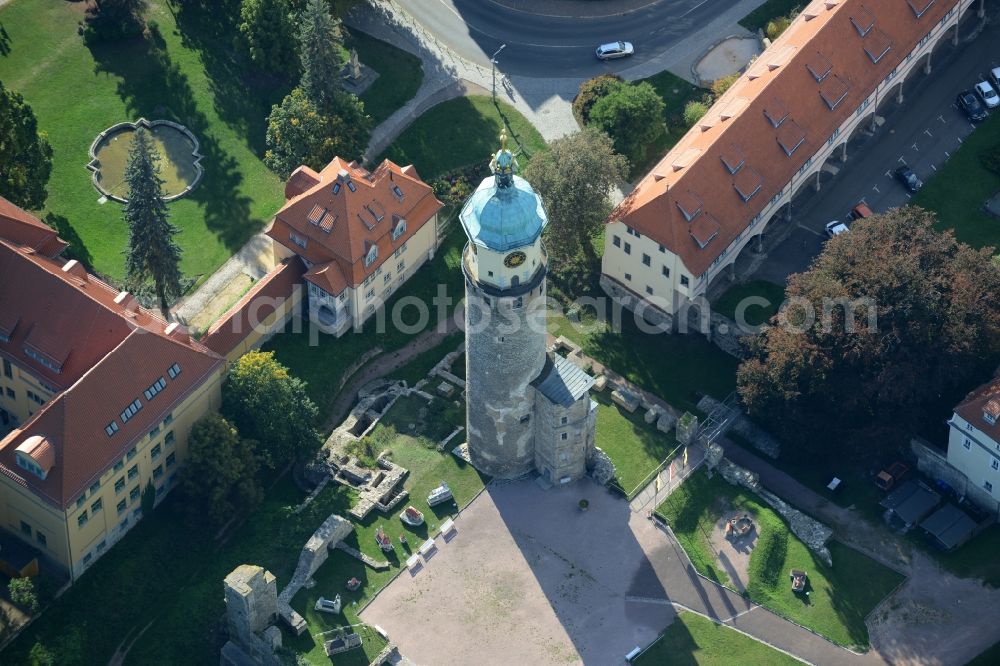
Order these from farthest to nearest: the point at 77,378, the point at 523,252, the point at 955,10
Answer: the point at 955,10
the point at 77,378
the point at 523,252

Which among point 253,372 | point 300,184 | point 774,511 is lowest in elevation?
point 774,511

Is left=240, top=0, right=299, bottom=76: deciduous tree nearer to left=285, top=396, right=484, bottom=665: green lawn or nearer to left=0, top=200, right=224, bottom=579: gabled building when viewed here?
left=0, top=200, right=224, bottom=579: gabled building

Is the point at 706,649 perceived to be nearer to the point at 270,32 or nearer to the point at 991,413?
the point at 991,413

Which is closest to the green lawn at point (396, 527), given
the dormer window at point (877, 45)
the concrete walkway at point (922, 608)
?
the concrete walkway at point (922, 608)

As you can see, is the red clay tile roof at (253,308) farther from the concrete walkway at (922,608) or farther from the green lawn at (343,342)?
the concrete walkway at (922,608)

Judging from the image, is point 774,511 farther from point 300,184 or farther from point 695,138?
point 300,184

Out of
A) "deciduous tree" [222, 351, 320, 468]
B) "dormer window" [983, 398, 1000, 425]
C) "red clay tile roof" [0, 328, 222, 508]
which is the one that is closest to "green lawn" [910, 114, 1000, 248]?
"dormer window" [983, 398, 1000, 425]

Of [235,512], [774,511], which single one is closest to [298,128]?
[235,512]
